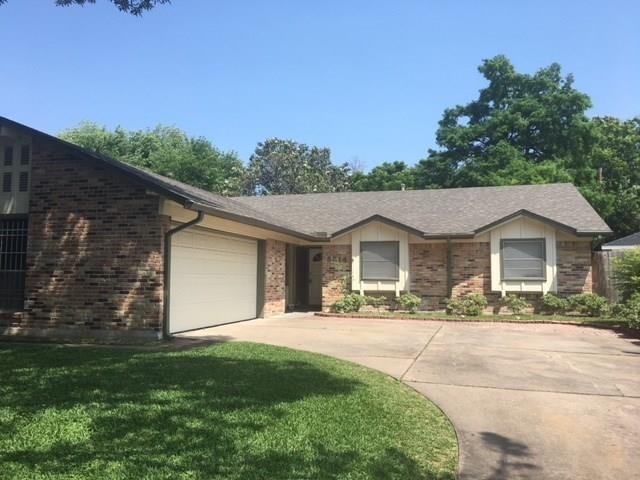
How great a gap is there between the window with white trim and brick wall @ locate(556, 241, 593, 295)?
549 millimetres

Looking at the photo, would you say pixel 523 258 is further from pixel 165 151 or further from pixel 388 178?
pixel 165 151

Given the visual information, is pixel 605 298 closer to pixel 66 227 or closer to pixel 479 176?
pixel 66 227

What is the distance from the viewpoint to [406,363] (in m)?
8.61

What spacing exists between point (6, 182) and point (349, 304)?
1006cm

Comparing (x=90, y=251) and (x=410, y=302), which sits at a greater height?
(x=90, y=251)

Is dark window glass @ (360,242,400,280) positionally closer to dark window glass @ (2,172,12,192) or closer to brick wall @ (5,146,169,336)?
brick wall @ (5,146,169,336)

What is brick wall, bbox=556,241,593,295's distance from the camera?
16.5 m

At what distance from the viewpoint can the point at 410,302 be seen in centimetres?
1689

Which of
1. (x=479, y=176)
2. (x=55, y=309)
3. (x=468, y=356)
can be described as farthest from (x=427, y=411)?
(x=479, y=176)

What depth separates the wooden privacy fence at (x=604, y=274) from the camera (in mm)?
16203

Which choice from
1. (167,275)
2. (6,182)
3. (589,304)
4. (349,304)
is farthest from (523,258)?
(6,182)

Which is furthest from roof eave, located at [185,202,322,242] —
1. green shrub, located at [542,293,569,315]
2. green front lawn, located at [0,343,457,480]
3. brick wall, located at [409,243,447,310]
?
green shrub, located at [542,293,569,315]

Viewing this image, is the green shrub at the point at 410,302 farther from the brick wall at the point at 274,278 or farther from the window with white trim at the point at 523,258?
the brick wall at the point at 274,278

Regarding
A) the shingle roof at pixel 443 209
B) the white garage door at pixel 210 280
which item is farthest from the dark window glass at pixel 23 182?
the shingle roof at pixel 443 209
